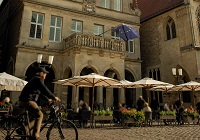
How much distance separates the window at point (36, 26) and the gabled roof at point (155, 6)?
554 inches

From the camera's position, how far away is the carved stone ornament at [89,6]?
66.7 feet

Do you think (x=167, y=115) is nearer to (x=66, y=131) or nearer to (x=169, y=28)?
(x=66, y=131)

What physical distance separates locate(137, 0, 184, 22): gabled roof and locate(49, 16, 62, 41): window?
1242 centimetres

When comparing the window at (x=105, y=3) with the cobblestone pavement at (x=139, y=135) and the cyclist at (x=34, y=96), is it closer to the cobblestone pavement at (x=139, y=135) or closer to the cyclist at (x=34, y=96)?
the cobblestone pavement at (x=139, y=135)

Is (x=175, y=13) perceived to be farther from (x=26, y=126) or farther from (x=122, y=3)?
(x=26, y=126)

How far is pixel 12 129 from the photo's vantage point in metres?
5.07

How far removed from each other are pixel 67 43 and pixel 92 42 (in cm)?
244

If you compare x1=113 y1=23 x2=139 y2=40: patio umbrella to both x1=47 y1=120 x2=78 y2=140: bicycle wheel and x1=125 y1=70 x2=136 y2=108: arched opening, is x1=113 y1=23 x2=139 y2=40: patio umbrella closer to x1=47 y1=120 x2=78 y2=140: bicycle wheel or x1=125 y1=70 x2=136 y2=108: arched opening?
x1=125 y1=70 x2=136 y2=108: arched opening

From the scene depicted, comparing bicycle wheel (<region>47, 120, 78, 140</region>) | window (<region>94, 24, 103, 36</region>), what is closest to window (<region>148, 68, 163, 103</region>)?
window (<region>94, 24, 103, 36</region>)

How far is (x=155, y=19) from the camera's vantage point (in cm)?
2503

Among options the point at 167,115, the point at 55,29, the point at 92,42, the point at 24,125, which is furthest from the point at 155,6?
the point at 24,125

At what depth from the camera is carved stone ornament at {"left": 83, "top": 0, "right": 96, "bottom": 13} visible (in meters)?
20.3

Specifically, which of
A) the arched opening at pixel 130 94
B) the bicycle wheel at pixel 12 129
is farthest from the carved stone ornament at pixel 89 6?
the bicycle wheel at pixel 12 129

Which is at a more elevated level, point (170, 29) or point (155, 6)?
point (155, 6)
